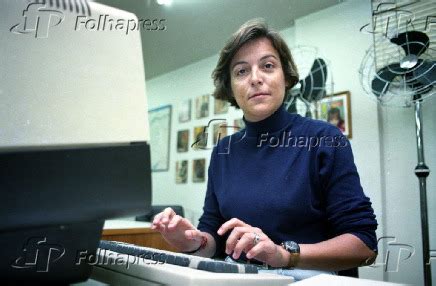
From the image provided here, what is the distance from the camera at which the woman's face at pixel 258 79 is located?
40.6 inches

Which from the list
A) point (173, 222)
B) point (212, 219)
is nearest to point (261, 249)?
point (173, 222)

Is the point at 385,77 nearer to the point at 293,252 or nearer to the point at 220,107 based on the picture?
the point at 293,252

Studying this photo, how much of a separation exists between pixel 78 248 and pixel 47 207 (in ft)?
0.25

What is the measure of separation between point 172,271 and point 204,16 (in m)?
2.64

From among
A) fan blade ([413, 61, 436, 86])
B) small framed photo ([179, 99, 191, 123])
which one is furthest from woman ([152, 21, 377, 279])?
small framed photo ([179, 99, 191, 123])

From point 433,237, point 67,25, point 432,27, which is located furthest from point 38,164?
point 433,237

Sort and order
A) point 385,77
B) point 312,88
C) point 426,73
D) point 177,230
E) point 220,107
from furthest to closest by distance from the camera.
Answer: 1. point 220,107
2. point 312,88
3. point 385,77
4. point 426,73
5. point 177,230

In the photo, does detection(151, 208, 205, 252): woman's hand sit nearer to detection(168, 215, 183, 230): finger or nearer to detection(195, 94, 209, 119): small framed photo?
detection(168, 215, 183, 230): finger

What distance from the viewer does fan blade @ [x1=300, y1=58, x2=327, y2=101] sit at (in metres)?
2.37

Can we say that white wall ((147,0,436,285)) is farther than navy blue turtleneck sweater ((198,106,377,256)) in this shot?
Yes

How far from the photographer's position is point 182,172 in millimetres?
3760

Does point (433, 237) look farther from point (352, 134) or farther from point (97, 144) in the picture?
point (97, 144)

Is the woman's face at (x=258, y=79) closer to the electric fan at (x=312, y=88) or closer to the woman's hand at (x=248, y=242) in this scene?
the woman's hand at (x=248, y=242)
